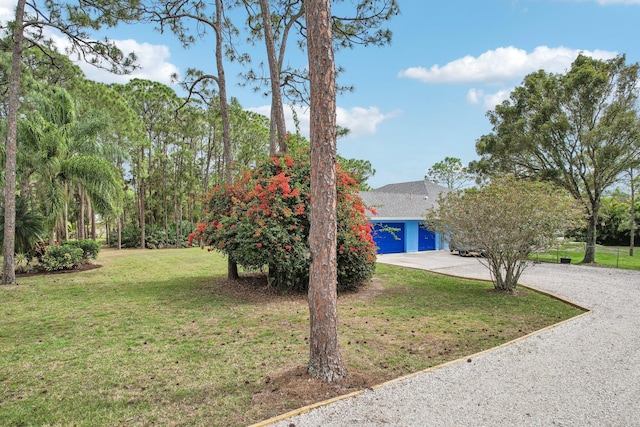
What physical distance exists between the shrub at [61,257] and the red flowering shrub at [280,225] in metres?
5.88

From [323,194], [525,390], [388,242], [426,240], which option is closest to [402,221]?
[388,242]

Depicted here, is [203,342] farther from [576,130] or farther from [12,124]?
[576,130]

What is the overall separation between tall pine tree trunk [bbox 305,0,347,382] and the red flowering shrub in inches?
147

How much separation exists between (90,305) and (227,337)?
369cm

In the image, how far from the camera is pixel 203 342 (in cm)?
505

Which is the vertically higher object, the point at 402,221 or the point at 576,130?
the point at 576,130

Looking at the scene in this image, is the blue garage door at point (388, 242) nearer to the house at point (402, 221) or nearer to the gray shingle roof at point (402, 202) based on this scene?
the house at point (402, 221)

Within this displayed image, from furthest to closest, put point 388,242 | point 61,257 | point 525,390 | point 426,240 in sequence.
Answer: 1. point 426,240
2. point 388,242
3. point 61,257
4. point 525,390

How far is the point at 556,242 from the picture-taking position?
8.44 m

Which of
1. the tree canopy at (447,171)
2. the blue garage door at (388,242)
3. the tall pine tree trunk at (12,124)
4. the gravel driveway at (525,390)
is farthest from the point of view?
the tree canopy at (447,171)

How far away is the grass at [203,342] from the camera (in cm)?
326

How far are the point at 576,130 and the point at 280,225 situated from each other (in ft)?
46.5

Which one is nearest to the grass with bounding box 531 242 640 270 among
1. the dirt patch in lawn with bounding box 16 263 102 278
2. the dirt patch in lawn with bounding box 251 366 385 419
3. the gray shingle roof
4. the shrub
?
the gray shingle roof

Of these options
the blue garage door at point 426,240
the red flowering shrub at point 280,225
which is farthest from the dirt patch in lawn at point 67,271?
the blue garage door at point 426,240
